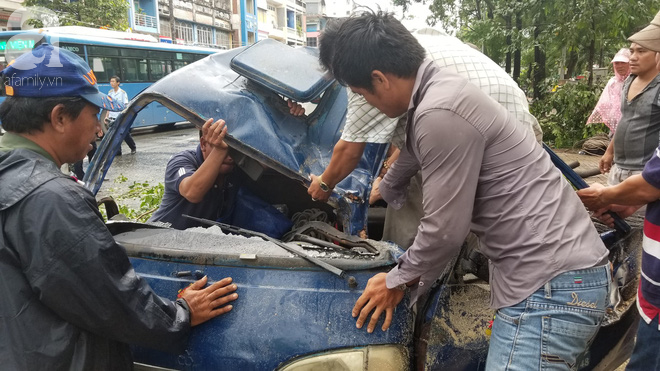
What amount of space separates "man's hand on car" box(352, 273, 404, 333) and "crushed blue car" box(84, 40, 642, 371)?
0.15ft

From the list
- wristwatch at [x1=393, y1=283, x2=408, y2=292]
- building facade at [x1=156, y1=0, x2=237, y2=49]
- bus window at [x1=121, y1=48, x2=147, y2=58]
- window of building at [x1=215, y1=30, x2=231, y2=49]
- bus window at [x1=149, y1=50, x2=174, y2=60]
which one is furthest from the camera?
window of building at [x1=215, y1=30, x2=231, y2=49]

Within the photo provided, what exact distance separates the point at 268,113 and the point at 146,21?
31.9m

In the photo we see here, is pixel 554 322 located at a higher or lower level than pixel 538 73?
higher

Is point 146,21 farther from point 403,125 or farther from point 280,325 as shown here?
point 280,325

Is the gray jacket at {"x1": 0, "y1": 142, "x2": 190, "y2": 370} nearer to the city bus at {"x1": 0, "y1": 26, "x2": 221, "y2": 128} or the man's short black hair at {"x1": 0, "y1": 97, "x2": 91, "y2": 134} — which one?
the man's short black hair at {"x1": 0, "y1": 97, "x2": 91, "y2": 134}

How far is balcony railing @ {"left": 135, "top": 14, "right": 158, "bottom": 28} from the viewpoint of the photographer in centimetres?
2925

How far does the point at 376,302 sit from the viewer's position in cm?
161

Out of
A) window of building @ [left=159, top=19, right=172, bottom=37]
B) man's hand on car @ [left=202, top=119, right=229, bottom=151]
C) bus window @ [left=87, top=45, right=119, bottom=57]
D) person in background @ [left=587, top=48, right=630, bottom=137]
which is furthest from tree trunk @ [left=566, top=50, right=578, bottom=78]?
window of building @ [left=159, top=19, right=172, bottom=37]

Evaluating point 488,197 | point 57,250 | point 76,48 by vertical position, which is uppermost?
point 488,197

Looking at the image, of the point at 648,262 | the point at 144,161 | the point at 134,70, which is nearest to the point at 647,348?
the point at 648,262

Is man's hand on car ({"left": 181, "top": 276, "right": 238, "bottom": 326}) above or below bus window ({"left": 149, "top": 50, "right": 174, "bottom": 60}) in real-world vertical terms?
above

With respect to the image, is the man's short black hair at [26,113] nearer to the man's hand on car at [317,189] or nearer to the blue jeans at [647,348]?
the man's hand on car at [317,189]

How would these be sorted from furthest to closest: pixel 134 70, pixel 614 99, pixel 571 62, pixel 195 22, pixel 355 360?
pixel 195 22, pixel 134 70, pixel 571 62, pixel 614 99, pixel 355 360

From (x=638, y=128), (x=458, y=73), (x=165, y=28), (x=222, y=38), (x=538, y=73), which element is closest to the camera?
(x=458, y=73)
